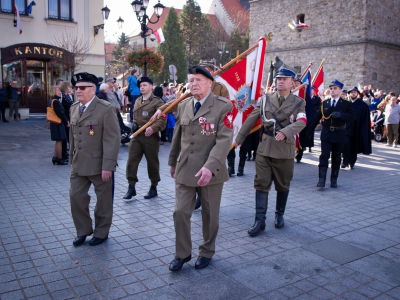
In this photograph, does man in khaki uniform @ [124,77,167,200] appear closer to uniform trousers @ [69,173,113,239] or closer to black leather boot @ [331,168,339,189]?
uniform trousers @ [69,173,113,239]

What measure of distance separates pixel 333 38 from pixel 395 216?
27.5 metres

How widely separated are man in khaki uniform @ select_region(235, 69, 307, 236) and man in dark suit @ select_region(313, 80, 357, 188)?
2780mm

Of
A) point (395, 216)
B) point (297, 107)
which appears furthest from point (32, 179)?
point (395, 216)

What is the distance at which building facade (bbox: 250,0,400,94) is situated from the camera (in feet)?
96.6

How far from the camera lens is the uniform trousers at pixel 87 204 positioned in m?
4.65

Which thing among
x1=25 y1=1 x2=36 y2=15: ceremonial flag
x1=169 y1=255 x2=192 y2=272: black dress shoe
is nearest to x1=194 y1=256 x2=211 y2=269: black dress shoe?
x1=169 y1=255 x2=192 y2=272: black dress shoe

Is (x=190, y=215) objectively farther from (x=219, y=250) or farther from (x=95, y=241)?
(x=95, y=241)

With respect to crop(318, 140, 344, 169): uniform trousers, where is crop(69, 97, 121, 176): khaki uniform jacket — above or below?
above

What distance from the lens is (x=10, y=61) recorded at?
850 inches

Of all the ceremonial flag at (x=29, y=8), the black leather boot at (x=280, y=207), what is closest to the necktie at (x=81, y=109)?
the black leather boot at (x=280, y=207)

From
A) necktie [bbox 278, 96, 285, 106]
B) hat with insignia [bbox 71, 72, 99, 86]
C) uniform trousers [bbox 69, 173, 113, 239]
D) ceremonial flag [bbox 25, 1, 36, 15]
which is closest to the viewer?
hat with insignia [bbox 71, 72, 99, 86]

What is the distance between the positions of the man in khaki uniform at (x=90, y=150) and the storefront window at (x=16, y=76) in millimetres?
19278

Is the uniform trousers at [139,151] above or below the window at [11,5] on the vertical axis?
below

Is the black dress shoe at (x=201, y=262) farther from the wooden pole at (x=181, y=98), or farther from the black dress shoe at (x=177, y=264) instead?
the wooden pole at (x=181, y=98)
